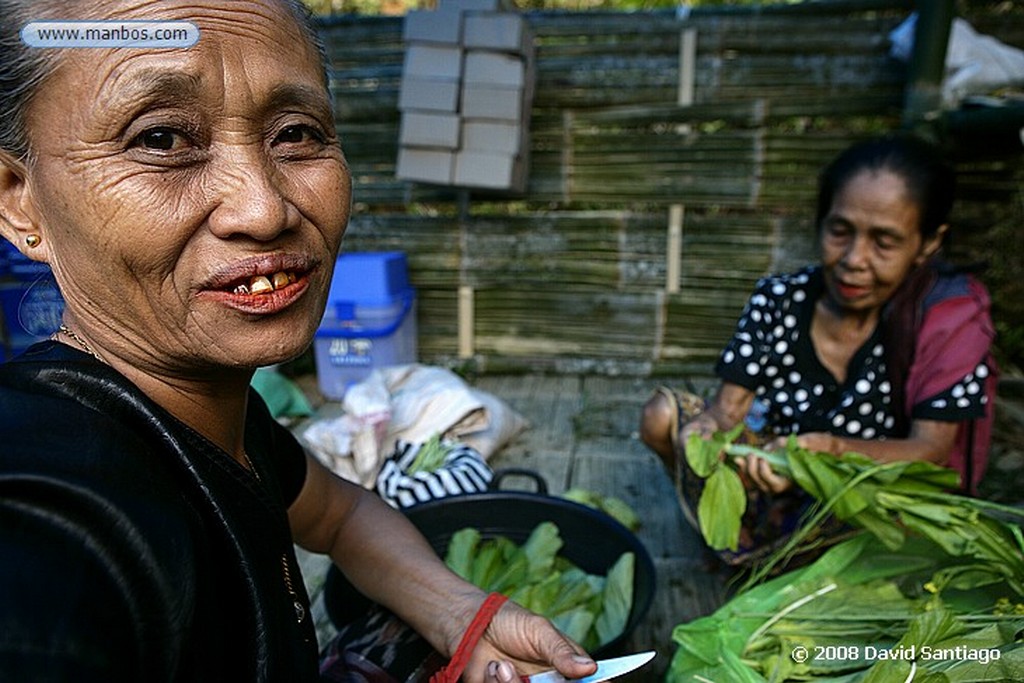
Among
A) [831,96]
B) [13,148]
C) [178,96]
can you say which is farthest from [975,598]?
[831,96]

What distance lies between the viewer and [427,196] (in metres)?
4.35

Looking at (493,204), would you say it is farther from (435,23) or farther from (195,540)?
(195,540)

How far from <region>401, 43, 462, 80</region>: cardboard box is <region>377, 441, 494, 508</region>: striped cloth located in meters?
2.08

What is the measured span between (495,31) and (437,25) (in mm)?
319

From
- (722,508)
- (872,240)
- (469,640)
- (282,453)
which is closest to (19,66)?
(282,453)

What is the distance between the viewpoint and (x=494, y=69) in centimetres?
375

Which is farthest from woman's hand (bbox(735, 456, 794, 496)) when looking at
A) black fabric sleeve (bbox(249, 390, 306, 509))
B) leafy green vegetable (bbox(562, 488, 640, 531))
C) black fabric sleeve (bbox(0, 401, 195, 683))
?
black fabric sleeve (bbox(0, 401, 195, 683))

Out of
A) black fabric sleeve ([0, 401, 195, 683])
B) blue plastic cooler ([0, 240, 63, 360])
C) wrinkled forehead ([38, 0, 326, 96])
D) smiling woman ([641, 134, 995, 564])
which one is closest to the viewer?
black fabric sleeve ([0, 401, 195, 683])

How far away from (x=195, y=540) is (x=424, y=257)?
3.70m

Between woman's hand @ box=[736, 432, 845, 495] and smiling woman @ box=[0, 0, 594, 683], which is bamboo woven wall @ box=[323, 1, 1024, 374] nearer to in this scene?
woman's hand @ box=[736, 432, 845, 495]

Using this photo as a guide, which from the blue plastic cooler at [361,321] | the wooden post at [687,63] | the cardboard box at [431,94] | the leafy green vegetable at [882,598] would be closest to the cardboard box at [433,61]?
the cardboard box at [431,94]

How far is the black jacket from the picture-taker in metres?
0.61

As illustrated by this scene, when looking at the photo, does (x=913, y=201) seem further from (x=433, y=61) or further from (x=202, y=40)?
(x=433, y=61)

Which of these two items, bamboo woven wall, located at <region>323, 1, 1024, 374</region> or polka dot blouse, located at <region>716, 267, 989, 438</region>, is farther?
bamboo woven wall, located at <region>323, 1, 1024, 374</region>
